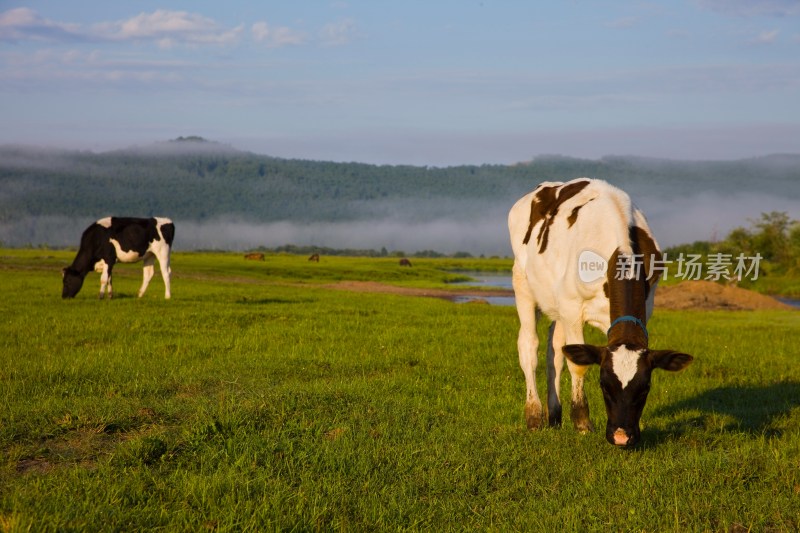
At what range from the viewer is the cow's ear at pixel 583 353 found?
28.0 feet

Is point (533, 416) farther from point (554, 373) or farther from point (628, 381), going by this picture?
point (628, 381)

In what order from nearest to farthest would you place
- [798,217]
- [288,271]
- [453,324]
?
[453,324] → [288,271] → [798,217]

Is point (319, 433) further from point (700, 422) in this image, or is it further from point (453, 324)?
point (453, 324)

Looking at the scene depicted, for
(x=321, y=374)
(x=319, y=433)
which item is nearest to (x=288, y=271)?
(x=321, y=374)

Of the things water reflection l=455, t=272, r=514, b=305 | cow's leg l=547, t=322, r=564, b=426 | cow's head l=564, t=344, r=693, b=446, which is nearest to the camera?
cow's head l=564, t=344, r=693, b=446

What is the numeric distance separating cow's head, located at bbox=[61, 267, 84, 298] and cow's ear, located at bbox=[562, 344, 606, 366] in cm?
2343

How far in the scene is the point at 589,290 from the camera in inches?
360

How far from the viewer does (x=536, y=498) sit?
278 inches

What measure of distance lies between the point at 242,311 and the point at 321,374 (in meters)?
10.5

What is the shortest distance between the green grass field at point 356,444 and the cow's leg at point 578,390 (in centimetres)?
50

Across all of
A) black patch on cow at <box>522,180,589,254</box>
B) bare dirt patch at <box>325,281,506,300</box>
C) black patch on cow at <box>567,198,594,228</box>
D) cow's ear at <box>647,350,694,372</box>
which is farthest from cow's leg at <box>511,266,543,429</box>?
bare dirt patch at <box>325,281,506,300</box>

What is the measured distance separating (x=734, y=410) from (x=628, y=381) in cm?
414

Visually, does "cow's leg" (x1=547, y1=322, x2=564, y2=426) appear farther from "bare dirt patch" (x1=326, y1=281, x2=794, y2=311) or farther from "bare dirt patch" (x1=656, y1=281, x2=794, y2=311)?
"bare dirt patch" (x1=656, y1=281, x2=794, y2=311)

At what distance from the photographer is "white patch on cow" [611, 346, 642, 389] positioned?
8164 mm
